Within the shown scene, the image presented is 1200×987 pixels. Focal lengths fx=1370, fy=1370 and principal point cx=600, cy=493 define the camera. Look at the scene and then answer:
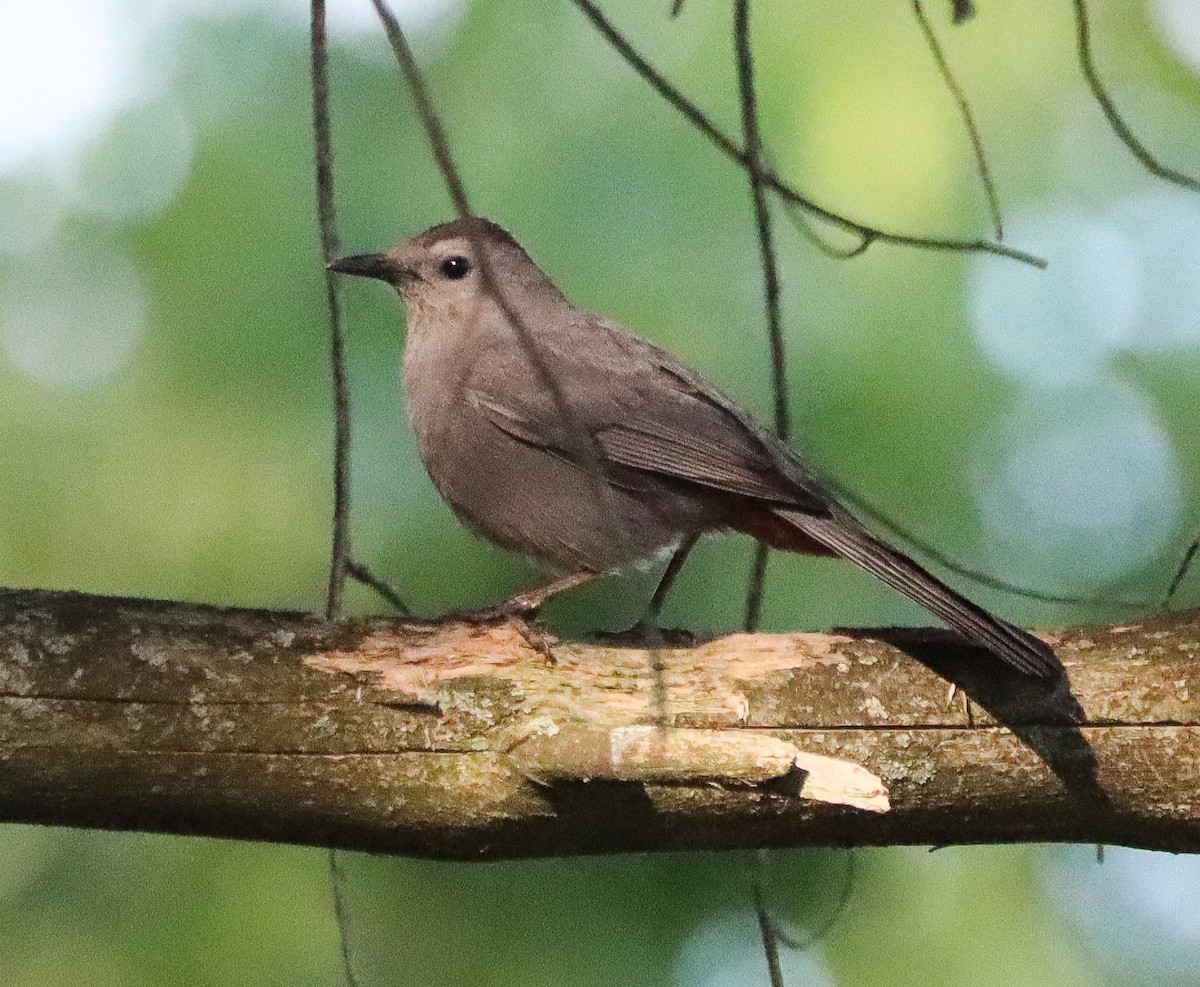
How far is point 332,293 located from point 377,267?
6.02 ft

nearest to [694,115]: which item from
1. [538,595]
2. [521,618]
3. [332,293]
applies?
[332,293]

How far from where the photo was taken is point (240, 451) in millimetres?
4723

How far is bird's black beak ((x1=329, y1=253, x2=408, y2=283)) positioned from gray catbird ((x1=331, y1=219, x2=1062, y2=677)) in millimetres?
36

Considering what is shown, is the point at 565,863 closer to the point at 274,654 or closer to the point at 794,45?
the point at 274,654

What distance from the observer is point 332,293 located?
8.66 feet

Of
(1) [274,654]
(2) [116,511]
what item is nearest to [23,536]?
(2) [116,511]

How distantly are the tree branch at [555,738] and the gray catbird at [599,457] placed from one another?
0.68 m

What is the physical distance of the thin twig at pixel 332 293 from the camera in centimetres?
229

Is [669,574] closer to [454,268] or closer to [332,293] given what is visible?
[454,268]

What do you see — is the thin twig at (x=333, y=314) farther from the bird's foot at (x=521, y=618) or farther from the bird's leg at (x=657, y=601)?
the bird's leg at (x=657, y=601)

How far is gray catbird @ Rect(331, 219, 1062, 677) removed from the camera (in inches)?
141

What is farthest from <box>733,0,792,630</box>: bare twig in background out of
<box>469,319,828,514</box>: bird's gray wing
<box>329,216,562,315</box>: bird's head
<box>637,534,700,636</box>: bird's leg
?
<box>329,216,562,315</box>: bird's head

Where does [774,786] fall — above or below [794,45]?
below

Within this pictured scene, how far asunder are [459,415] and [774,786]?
6.44 feet
